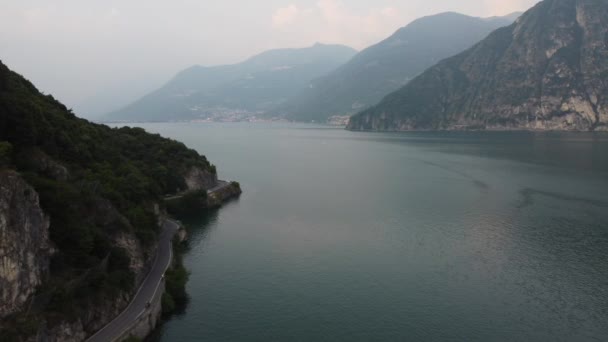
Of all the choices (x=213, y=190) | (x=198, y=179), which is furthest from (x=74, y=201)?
(x=213, y=190)

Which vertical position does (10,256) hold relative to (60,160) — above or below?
below

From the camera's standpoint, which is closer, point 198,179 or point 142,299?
point 142,299

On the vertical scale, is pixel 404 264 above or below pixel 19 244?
below

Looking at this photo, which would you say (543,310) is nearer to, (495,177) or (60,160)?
(60,160)

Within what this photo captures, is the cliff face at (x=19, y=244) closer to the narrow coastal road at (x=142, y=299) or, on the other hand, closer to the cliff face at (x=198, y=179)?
the narrow coastal road at (x=142, y=299)

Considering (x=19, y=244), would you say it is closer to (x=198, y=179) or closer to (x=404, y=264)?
(x=404, y=264)

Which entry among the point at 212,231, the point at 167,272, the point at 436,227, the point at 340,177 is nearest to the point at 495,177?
the point at 340,177
